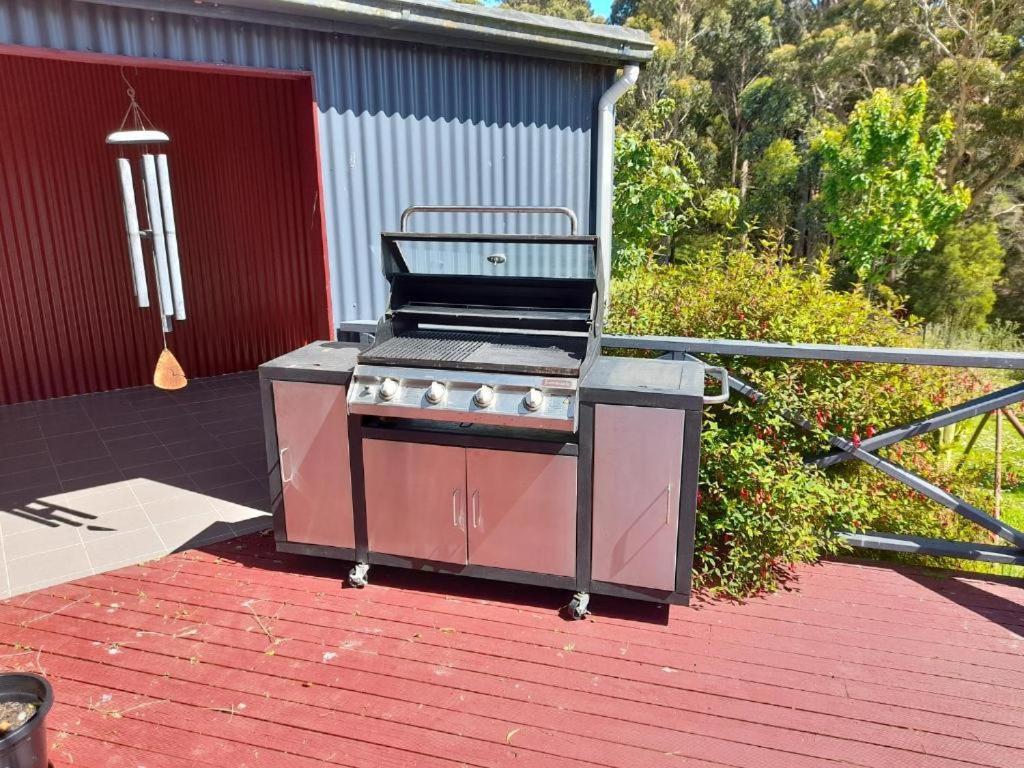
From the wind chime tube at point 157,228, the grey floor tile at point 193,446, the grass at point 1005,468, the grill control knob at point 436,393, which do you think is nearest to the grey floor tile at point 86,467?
the grey floor tile at point 193,446

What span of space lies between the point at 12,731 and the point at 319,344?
75.9 inches

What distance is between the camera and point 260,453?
4629 mm

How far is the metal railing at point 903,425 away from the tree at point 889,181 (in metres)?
10.4

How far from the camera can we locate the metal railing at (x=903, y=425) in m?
2.91

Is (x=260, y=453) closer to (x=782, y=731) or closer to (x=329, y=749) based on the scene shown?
(x=329, y=749)

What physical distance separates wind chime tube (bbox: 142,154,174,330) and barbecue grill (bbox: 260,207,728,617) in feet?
2.26

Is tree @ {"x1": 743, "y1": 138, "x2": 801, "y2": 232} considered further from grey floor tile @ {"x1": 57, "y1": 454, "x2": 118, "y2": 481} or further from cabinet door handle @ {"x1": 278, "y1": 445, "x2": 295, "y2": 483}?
cabinet door handle @ {"x1": 278, "y1": 445, "x2": 295, "y2": 483}

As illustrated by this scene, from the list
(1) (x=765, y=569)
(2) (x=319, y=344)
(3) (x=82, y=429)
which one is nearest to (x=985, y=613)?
(1) (x=765, y=569)

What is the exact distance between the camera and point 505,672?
2.46 m

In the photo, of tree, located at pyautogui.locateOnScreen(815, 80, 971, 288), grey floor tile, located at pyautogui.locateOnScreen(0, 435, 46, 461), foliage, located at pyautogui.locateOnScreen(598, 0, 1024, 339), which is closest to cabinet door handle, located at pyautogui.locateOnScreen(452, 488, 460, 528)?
grey floor tile, located at pyautogui.locateOnScreen(0, 435, 46, 461)

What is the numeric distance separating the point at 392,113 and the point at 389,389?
1.90 metres

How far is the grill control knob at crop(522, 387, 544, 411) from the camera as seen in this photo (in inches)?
99.8

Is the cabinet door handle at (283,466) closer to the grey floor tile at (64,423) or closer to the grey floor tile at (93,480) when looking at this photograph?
the grey floor tile at (93,480)

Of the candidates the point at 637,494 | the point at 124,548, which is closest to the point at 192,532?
the point at 124,548
